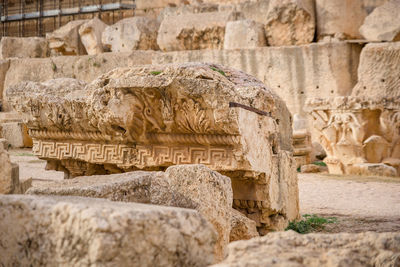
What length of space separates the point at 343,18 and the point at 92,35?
7197 millimetres

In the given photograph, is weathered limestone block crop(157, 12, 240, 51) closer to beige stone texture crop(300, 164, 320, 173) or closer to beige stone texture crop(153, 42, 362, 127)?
beige stone texture crop(153, 42, 362, 127)

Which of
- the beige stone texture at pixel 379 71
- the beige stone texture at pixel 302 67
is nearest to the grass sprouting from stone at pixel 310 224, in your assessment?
the beige stone texture at pixel 379 71

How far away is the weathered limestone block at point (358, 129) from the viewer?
29.8 ft

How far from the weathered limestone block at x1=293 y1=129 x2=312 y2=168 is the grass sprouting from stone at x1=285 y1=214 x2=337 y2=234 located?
483 centimetres

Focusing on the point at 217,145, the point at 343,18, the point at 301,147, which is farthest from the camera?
the point at 343,18

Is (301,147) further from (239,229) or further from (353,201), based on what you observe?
(239,229)

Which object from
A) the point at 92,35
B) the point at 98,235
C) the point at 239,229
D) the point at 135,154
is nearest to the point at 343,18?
the point at 92,35

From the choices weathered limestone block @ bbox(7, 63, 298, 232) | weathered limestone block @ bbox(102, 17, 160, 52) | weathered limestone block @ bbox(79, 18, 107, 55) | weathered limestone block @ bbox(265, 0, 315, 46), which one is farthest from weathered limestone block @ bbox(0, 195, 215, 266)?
weathered limestone block @ bbox(79, 18, 107, 55)

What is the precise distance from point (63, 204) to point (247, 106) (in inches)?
98.1

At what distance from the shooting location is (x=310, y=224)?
4.87 meters

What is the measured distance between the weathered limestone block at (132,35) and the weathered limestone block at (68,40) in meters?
1.46

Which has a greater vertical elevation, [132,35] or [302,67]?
[132,35]

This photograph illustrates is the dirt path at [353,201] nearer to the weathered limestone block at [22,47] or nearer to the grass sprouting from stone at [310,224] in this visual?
the grass sprouting from stone at [310,224]

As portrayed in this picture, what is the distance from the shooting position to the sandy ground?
192 inches
